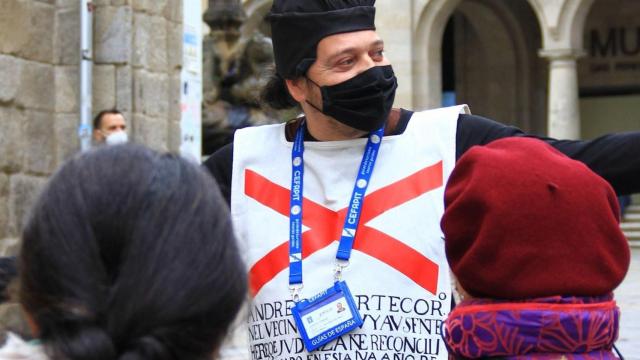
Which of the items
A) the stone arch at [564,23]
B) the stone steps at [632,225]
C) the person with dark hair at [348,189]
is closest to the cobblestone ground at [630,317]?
the stone steps at [632,225]

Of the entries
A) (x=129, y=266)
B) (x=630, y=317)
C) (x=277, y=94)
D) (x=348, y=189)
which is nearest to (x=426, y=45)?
(x=630, y=317)

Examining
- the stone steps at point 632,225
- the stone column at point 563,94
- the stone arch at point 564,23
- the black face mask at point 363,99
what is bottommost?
the stone steps at point 632,225

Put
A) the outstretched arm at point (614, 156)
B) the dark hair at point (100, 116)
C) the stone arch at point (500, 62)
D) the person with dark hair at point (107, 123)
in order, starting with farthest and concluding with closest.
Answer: the stone arch at point (500, 62) → the dark hair at point (100, 116) → the person with dark hair at point (107, 123) → the outstretched arm at point (614, 156)

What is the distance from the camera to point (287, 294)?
306 cm

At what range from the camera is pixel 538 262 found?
222 cm

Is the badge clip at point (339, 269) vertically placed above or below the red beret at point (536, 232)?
below

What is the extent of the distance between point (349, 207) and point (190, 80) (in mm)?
6071

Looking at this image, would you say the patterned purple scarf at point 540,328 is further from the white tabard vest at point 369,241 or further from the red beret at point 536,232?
Answer: the white tabard vest at point 369,241

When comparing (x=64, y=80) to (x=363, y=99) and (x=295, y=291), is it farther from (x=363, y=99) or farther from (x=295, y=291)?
(x=295, y=291)

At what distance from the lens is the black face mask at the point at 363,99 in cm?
318

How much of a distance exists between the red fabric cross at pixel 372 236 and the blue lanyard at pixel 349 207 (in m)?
0.02

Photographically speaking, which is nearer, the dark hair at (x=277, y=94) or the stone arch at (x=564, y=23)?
the dark hair at (x=277, y=94)

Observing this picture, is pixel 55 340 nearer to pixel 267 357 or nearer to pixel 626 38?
pixel 267 357

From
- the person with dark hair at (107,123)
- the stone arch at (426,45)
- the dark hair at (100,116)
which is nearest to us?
the person with dark hair at (107,123)
